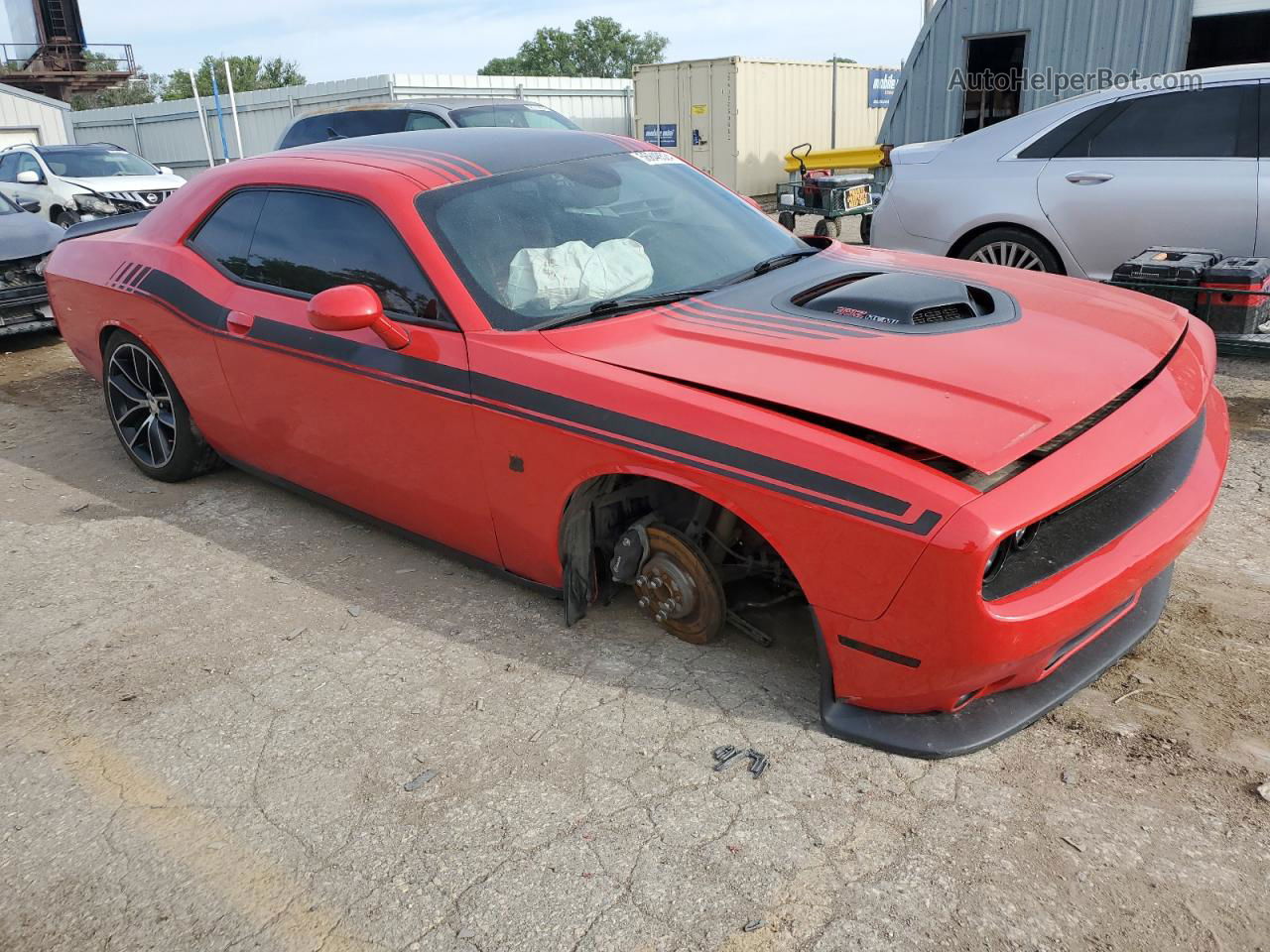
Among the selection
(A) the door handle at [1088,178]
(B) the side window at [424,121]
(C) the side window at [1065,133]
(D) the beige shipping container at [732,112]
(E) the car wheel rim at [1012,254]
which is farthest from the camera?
(D) the beige shipping container at [732,112]

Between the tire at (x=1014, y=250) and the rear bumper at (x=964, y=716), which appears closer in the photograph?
the rear bumper at (x=964, y=716)

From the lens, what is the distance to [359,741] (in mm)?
2742

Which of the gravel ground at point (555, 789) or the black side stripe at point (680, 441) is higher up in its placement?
the black side stripe at point (680, 441)

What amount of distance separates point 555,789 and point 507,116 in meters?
8.85

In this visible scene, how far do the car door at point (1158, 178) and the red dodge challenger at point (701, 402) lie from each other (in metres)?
2.70

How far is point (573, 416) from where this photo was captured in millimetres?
2748

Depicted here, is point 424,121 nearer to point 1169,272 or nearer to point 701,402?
point 1169,272

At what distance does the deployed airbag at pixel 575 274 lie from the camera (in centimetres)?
309

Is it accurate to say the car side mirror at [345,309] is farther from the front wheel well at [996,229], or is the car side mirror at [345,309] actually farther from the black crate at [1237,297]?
the front wheel well at [996,229]

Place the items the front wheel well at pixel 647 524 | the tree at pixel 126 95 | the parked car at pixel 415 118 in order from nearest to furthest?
the front wheel well at pixel 647 524, the parked car at pixel 415 118, the tree at pixel 126 95

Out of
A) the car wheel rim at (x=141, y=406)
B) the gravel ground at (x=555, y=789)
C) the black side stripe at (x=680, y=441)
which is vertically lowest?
the gravel ground at (x=555, y=789)

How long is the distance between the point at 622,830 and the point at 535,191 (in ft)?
6.94

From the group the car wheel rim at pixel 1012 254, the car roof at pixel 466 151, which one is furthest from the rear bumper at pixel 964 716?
the car wheel rim at pixel 1012 254

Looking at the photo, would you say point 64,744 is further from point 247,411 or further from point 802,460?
point 802,460
